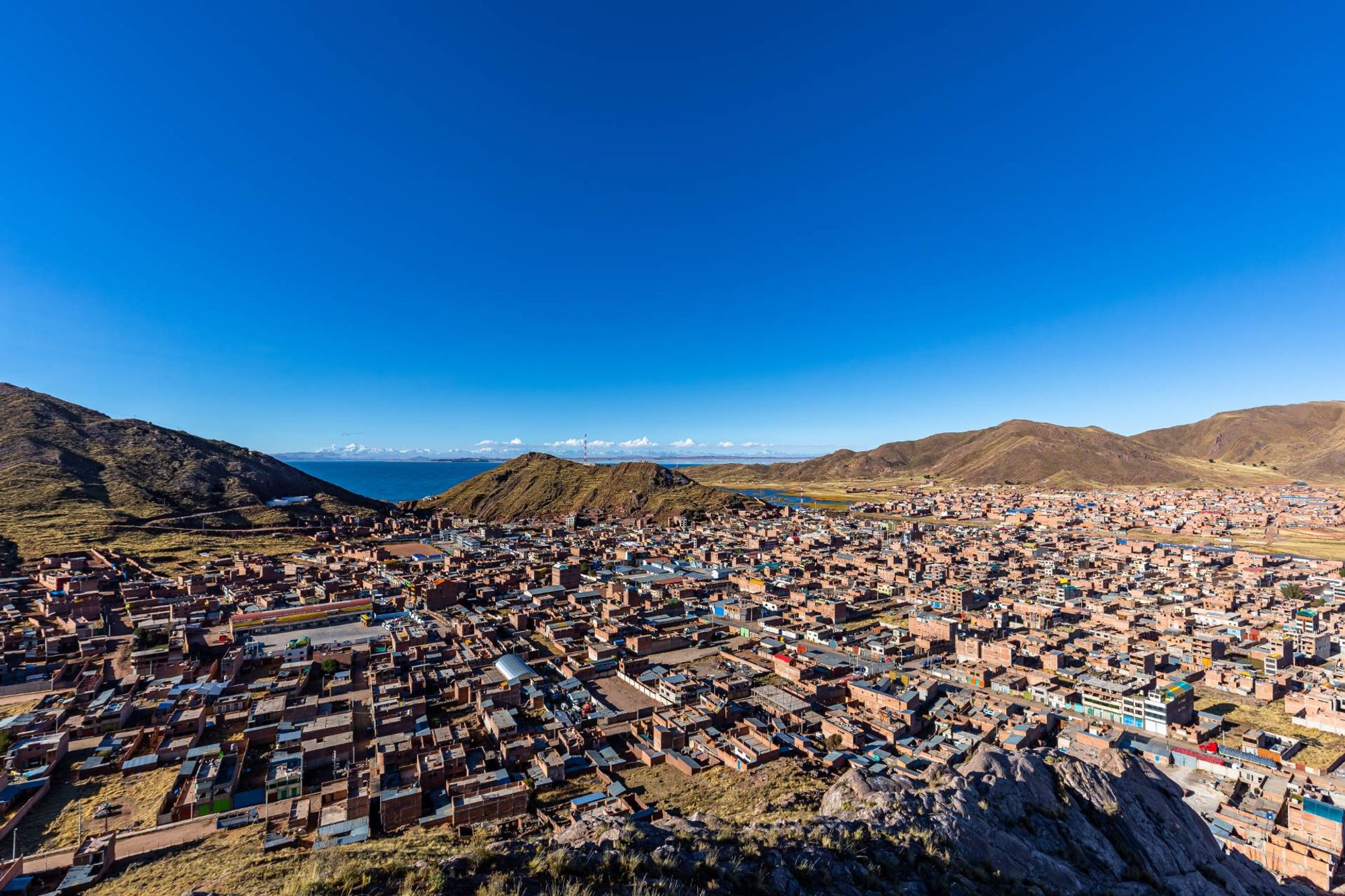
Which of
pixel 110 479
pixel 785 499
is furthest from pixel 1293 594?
pixel 110 479

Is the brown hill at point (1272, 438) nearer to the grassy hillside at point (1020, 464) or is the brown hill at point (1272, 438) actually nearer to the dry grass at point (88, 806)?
the grassy hillside at point (1020, 464)

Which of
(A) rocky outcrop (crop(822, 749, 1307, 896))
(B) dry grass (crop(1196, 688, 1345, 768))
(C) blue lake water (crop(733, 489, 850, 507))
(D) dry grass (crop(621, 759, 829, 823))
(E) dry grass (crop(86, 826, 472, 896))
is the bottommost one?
(B) dry grass (crop(1196, 688, 1345, 768))

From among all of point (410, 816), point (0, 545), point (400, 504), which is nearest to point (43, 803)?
point (410, 816)

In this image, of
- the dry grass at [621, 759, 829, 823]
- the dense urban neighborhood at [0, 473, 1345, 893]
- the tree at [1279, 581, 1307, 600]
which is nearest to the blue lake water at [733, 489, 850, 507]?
the dense urban neighborhood at [0, 473, 1345, 893]

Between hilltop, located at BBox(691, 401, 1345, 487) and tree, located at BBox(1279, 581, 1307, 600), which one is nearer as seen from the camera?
tree, located at BBox(1279, 581, 1307, 600)

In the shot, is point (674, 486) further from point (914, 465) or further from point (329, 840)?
point (914, 465)

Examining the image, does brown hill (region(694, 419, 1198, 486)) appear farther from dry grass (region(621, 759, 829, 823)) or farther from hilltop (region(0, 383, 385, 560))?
dry grass (region(621, 759, 829, 823))

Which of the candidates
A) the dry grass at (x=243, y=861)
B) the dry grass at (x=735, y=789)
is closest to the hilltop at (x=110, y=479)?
the dry grass at (x=243, y=861)
